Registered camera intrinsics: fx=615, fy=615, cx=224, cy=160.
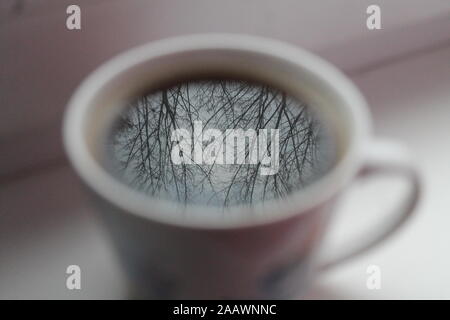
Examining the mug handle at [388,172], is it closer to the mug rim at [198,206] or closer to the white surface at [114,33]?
the mug rim at [198,206]

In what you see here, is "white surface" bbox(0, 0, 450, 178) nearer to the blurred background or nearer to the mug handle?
the blurred background

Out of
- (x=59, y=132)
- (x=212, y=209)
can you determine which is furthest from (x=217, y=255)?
(x=59, y=132)

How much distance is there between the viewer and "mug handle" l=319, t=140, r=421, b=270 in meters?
0.24

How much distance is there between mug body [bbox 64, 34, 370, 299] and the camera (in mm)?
219

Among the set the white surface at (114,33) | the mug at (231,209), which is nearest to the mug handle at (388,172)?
the mug at (231,209)

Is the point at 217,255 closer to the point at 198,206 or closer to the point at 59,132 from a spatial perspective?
the point at 198,206

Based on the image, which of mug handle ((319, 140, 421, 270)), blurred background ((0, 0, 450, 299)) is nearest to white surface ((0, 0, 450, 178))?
blurred background ((0, 0, 450, 299))

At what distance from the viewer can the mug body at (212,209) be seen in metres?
0.22

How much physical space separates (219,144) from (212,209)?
0.15 ft

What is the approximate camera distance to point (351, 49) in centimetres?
35

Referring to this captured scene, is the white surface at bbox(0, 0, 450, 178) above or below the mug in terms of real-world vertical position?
above

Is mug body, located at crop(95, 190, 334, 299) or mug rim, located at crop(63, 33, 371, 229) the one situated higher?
mug rim, located at crop(63, 33, 371, 229)

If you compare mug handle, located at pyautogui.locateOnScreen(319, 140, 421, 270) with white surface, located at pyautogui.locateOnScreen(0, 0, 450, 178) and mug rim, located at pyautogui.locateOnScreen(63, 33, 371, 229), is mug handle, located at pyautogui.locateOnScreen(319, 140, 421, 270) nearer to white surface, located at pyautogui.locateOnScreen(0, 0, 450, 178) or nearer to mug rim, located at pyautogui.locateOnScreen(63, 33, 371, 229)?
mug rim, located at pyautogui.locateOnScreen(63, 33, 371, 229)

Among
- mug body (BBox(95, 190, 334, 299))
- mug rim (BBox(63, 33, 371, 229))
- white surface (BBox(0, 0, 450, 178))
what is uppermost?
white surface (BBox(0, 0, 450, 178))
